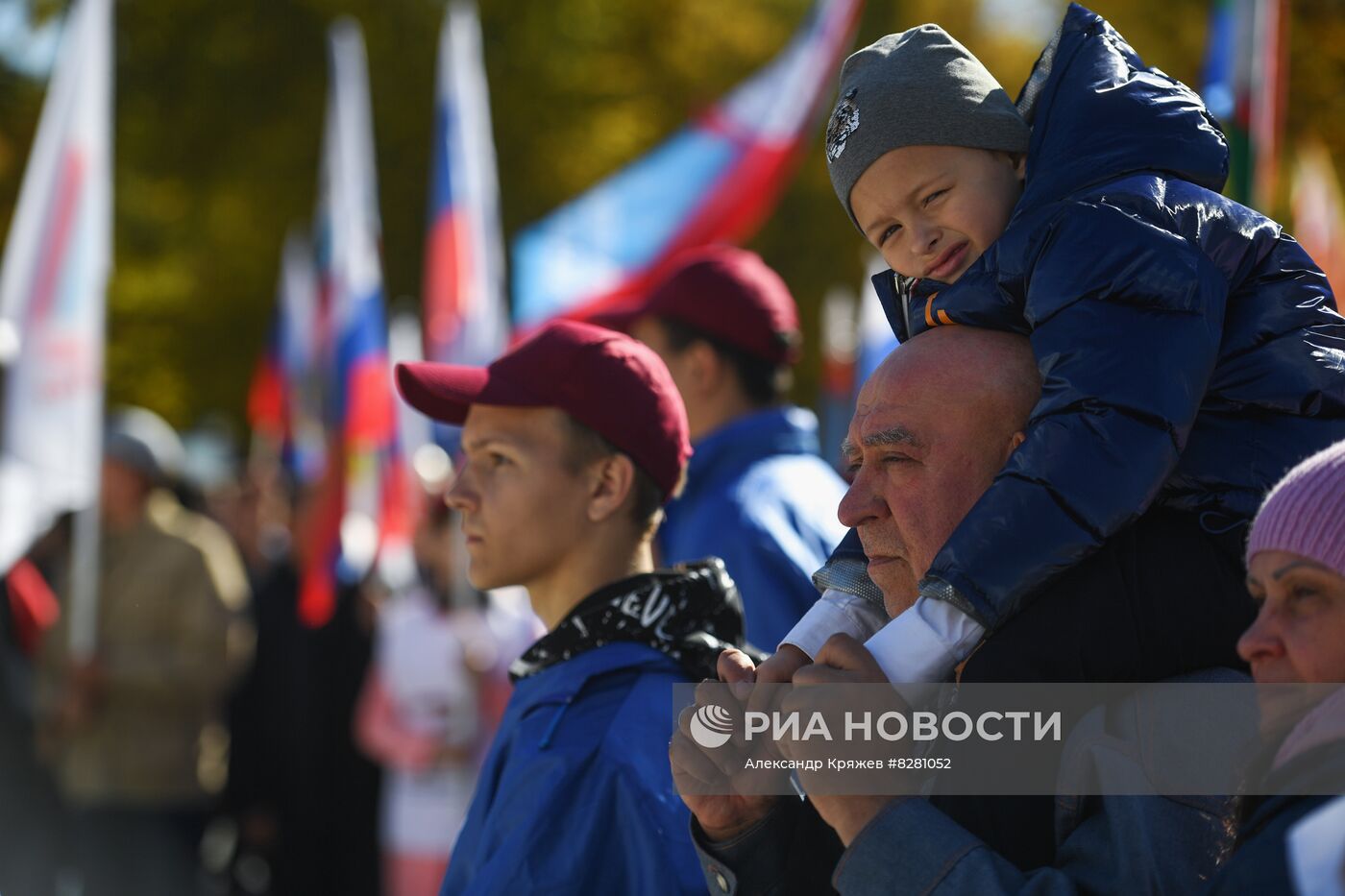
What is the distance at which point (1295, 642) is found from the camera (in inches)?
68.8

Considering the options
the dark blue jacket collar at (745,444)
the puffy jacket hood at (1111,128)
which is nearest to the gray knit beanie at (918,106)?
the puffy jacket hood at (1111,128)

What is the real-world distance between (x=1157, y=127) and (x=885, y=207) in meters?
0.46

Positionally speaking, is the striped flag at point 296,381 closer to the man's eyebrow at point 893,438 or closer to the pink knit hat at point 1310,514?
the man's eyebrow at point 893,438

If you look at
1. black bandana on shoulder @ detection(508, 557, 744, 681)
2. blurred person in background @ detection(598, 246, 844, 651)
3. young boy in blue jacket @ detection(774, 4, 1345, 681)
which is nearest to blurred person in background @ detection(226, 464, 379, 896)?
blurred person in background @ detection(598, 246, 844, 651)

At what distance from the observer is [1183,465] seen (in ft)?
6.83

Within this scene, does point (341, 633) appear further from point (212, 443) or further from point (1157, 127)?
point (212, 443)

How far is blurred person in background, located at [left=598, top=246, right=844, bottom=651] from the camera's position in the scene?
4027mm

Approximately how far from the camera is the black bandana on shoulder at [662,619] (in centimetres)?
309

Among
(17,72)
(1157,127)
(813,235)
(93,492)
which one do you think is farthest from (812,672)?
(813,235)

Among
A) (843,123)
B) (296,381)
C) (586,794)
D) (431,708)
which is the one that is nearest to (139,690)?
(431,708)

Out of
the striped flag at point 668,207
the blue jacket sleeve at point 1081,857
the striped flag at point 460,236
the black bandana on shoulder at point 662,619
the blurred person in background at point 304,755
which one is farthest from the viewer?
the striped flag at point 460,236

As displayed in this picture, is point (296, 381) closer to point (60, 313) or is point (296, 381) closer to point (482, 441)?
point (60, 313)

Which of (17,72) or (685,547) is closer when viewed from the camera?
(685,547)

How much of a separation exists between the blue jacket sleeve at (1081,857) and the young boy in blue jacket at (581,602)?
89 centimetres
